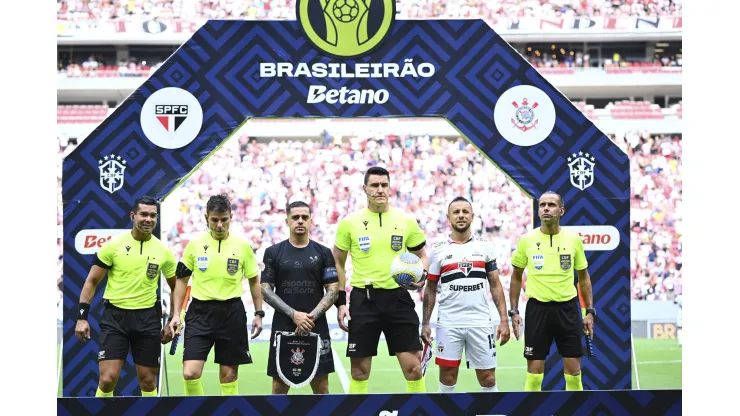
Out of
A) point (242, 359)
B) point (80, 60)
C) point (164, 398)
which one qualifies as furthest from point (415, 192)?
point (164, 398)

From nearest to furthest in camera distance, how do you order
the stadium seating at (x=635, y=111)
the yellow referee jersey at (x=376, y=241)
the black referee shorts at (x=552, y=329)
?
1. the yellow referee jersey at (x=376, y=241)
2. the black referee shorts at (x=552, y=329)
3. the stadium seating at (x=635, y=111)

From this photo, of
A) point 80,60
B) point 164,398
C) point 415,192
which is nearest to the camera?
point 164,398

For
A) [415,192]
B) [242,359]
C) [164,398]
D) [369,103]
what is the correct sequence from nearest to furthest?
1. [164,398]
2. [242,359]
3. [369,103]
4. [415,192]

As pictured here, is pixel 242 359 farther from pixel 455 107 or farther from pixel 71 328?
pixel 455 107

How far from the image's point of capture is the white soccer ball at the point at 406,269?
7.04 meters

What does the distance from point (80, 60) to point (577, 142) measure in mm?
24750

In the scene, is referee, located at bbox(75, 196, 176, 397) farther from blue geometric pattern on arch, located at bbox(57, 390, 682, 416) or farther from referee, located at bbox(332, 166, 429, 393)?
blue geometric pattern on arch, located at bbox(57, 390, 682, 416)

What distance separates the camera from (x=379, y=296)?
7371 millimetres

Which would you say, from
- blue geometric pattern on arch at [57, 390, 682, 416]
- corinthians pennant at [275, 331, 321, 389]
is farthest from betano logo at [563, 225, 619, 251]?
blue geometric pattern on arch at [57, 390, 682, 416]

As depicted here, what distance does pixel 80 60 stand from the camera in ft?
97.5

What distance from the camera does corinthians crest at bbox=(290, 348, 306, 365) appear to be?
7.32 m

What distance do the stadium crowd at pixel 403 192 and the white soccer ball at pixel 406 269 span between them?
493 inches

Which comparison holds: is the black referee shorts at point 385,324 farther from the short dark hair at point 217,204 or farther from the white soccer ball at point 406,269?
the short dark hair at point 217,204

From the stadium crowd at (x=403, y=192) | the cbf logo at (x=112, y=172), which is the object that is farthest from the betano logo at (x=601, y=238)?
the stadium crowd at (x=403, y=192)
